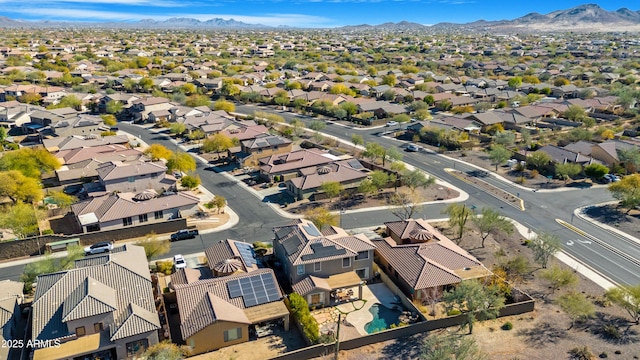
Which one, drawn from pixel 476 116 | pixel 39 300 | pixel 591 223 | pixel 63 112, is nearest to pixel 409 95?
pixel 476 116

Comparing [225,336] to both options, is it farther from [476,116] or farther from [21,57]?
[21,57]

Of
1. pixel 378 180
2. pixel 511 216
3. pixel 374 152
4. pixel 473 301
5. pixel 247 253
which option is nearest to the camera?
pixel 473 301

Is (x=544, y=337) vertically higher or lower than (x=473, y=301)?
lower

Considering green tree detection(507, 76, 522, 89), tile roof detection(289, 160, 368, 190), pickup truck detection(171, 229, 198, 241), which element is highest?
green tree detection(507, 76, 522, 89)

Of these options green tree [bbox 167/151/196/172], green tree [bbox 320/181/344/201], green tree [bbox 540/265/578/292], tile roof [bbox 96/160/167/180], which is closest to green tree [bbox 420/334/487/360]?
green tree [bbox 540/265/578/292]

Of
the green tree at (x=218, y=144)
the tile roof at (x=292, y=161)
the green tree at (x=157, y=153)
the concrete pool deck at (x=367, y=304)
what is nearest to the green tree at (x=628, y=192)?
the concrete pool deck at (x=367, y=304)

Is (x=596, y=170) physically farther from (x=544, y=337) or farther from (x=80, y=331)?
(x=80, y=331)

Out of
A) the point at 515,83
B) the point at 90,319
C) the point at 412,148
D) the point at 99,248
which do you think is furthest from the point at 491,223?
the point at 515,83

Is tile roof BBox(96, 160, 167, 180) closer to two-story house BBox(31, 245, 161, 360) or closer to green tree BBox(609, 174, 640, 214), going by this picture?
two-story house BBox(31, 245, 161, 360)
